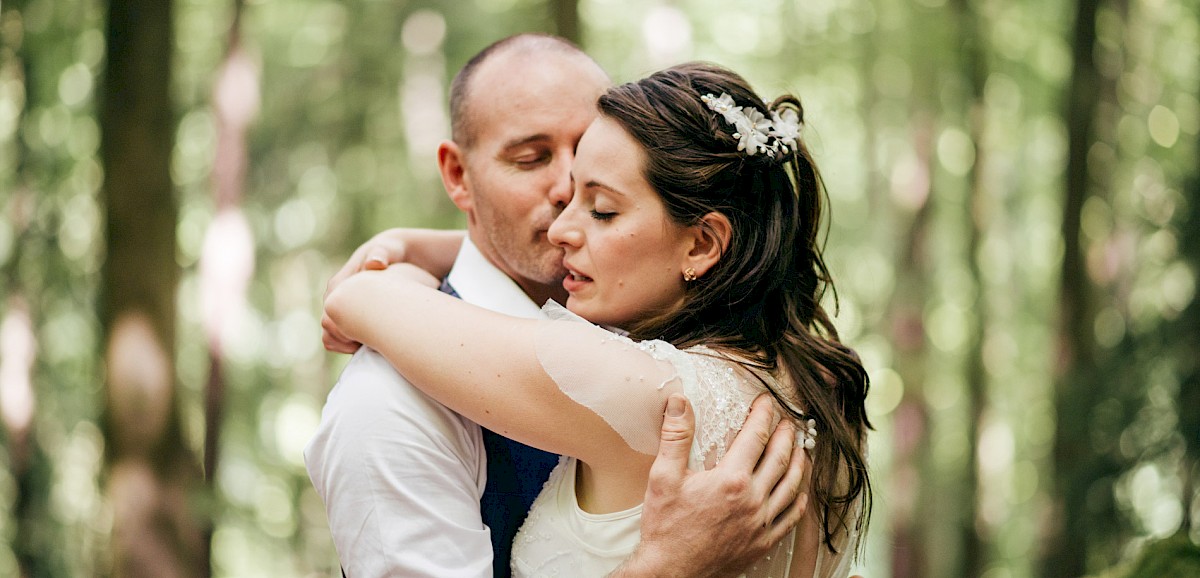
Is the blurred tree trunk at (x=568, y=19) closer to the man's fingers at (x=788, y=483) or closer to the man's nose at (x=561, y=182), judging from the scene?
the man's nose at (x=561, y=182)

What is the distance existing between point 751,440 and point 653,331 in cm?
42

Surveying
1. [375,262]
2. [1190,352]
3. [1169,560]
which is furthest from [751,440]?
[1190,352]

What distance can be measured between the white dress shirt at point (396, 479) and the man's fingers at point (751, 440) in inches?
24.5

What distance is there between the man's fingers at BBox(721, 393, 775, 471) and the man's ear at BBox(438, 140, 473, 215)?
131 centimetres

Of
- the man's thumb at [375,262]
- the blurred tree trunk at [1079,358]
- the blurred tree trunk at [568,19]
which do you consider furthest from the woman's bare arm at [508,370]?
the blurred tree trunk at [568,19]

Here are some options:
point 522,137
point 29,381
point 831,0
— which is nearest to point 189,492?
point 522,137

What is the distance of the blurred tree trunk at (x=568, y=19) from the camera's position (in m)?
8.05

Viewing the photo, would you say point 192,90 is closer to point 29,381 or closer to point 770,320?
point 29,381

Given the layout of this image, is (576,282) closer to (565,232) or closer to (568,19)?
(565,232)

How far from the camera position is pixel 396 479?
8.12ft

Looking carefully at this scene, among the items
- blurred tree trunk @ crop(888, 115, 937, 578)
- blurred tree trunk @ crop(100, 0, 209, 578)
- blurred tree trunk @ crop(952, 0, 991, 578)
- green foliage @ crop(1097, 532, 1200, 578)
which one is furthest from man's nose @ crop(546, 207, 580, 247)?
blurred tree trunk @ crop(888, 115, 937, 578)

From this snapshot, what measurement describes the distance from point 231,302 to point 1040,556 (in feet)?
24.2

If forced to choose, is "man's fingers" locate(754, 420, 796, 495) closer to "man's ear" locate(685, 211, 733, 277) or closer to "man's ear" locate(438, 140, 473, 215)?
"man's ear" locate(685, 211, 733, 277)

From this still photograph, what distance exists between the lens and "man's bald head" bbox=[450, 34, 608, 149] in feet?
10.9
